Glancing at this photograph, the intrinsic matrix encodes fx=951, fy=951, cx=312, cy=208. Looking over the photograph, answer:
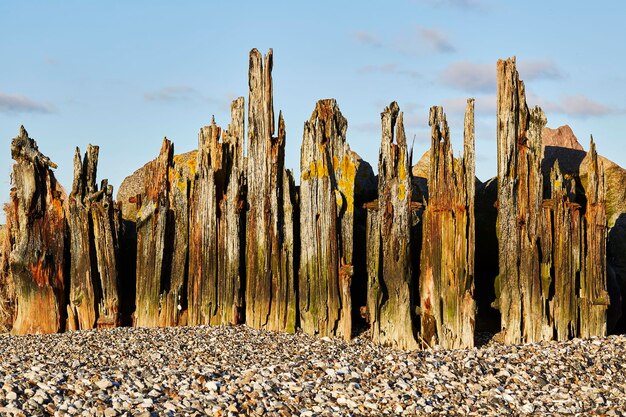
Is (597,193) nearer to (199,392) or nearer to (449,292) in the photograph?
(449,292)

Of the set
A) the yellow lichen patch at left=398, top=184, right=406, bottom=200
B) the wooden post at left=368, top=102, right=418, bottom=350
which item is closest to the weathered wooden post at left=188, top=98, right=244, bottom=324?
the wooden post at left=368, top=102, right=418, bottom=350

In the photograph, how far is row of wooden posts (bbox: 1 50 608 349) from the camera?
14.9 m

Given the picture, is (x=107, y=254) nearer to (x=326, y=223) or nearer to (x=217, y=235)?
→ (x=217, y=235)

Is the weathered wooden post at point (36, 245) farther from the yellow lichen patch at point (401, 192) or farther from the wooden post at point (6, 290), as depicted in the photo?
the yellow lichen patch at point (401, 192)

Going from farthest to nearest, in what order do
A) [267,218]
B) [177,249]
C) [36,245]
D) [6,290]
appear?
[6,290], [36,245], [177,249], [267,218]

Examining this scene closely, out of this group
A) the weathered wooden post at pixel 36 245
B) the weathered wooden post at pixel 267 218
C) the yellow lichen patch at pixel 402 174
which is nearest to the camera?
Result: the yellow lichen patch at pixel 402 174

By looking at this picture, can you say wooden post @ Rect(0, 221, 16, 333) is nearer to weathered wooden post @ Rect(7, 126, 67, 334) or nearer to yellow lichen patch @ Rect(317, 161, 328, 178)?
weathered wooden post @ Rect(7, 126, 67, 334)

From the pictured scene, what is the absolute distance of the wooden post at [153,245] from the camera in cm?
1658

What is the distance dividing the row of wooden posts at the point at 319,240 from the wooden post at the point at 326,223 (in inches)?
0.9

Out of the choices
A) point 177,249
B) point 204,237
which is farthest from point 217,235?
point 177,249

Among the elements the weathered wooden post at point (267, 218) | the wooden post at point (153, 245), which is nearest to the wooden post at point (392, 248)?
the weathered wooden post at point (267, 218)

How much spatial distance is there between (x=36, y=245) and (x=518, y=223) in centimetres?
858

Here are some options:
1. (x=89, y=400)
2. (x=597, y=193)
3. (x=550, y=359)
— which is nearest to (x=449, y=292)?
(x=550, y=359)

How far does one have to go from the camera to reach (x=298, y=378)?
12258mm
